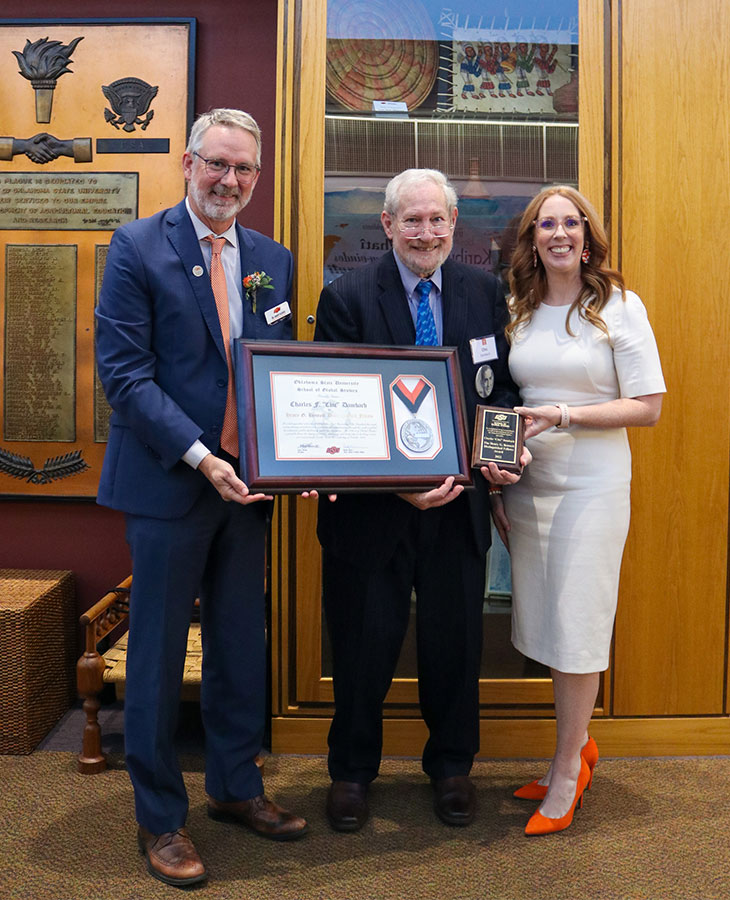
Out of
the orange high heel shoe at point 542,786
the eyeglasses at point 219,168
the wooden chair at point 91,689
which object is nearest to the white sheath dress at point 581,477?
the orange high heel shoe at point 542,786

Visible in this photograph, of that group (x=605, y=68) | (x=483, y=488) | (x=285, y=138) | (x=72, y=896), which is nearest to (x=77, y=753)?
(x=72, y=896)

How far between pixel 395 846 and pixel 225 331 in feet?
4.75

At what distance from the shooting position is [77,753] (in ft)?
9.05

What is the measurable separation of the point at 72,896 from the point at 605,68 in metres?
2.84

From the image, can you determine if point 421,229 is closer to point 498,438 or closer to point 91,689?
point 498,438

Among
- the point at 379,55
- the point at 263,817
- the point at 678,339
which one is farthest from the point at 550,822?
the point at 379,55

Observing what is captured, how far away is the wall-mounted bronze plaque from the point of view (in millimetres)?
3092

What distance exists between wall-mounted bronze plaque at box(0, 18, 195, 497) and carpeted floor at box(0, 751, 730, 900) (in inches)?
56.2

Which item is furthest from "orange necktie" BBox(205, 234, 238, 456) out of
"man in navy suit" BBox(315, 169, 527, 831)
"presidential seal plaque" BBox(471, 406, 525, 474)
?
"presidential seal plaque" BBox(471, 406, 525, 474)

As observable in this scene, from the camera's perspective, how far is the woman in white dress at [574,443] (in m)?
2.23

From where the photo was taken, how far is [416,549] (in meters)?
2.29

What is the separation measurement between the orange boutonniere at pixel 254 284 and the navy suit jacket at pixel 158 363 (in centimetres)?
11

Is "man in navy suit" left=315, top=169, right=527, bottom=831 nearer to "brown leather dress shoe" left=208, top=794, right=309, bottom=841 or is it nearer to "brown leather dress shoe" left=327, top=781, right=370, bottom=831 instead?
"brown leather dress shoe" left=327, top=781, right=370, bottom=831

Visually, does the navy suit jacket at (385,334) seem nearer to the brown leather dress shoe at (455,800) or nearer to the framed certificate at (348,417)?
the framed certificate at (348,417)
